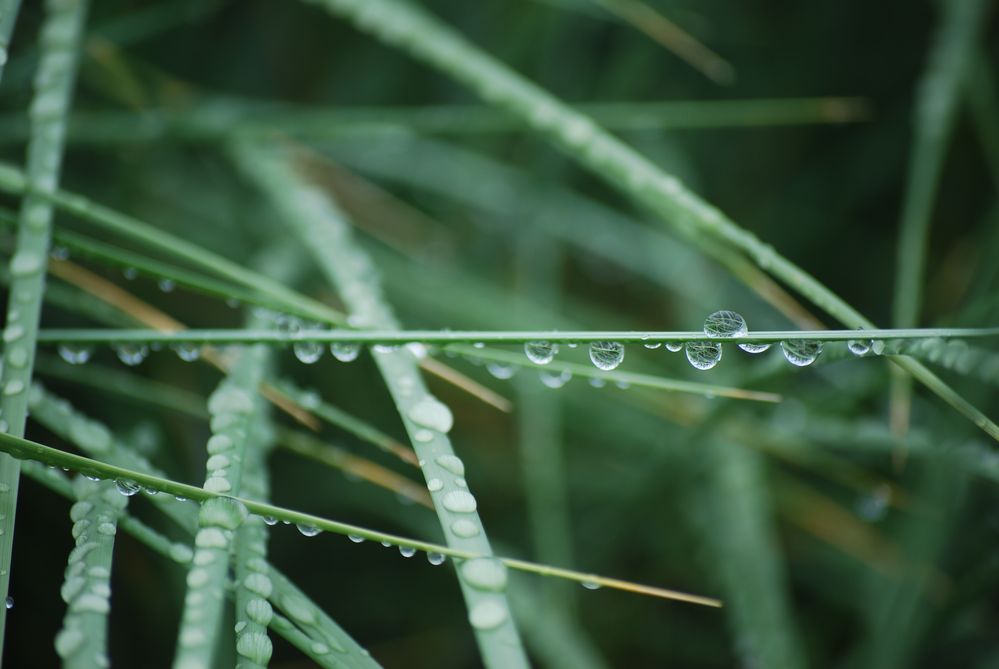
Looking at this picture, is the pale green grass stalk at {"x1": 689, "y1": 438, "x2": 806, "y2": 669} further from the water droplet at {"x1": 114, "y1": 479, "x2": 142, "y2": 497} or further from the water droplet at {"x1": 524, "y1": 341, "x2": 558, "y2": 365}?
the water droplet at {"x1": 114, "y1": 479, "x2": 142, "y2": 497}

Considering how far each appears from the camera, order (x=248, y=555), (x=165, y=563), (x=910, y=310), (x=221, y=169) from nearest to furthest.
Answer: (x=248, y=555) < (x=910, y=310) < (x=165, y=563) < (x=221, y=169)

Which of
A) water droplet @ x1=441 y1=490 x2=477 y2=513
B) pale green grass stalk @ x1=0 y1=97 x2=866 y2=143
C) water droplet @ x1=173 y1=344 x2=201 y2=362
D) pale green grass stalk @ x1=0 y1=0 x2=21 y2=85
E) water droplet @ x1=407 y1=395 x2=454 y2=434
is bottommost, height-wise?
water droplet @ x1=441 y1=490 x2=477 y2=513

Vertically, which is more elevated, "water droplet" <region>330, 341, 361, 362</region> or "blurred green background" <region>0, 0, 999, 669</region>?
"blurred green background" <region>0, 0, 999, 669</region>

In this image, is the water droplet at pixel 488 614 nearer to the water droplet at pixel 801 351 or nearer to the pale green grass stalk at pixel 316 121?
the water droplet at pixel 801 351

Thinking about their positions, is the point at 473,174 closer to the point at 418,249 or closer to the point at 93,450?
the point at 418,249

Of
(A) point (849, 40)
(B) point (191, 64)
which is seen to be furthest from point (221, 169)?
(A) point (849, 40)

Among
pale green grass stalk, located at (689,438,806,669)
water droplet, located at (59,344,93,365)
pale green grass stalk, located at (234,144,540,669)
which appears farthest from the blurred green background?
water droplet, located at (59,344,93,365)

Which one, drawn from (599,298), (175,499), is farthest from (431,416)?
(599,298)
